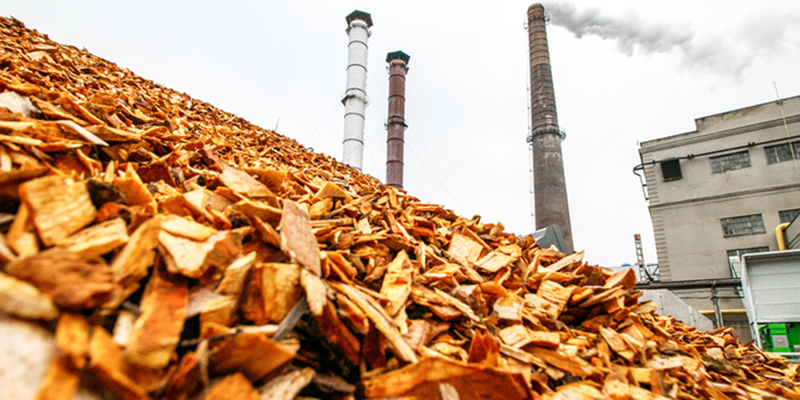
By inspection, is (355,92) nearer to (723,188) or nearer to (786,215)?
(723,188)

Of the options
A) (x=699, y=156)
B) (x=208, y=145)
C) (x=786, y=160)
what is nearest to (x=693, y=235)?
(x=699, y=156)

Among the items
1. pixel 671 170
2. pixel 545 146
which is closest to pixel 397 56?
pixel 545 146

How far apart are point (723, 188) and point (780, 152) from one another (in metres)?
3.10

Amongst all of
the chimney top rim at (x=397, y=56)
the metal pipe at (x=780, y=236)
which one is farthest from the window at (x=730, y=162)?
the chimney top rim at (x=397, y=56)

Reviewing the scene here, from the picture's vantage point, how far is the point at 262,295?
5.25 feet

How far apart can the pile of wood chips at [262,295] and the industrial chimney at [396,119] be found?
1742 centimetres

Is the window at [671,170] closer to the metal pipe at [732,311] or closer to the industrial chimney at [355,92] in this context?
the metal pipe at [732,311]

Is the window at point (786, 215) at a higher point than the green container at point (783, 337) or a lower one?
higher

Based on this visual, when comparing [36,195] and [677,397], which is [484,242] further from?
[36,195]

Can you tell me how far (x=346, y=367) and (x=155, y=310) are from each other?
807 mm

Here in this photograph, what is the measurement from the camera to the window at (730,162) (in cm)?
1958

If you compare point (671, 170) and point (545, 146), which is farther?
point (545, 146)

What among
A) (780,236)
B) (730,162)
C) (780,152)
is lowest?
(780,236)

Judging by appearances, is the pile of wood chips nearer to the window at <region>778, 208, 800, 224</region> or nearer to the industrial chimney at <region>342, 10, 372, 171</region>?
the industrial chimney at <region>342, 10, 372, 171</region>
